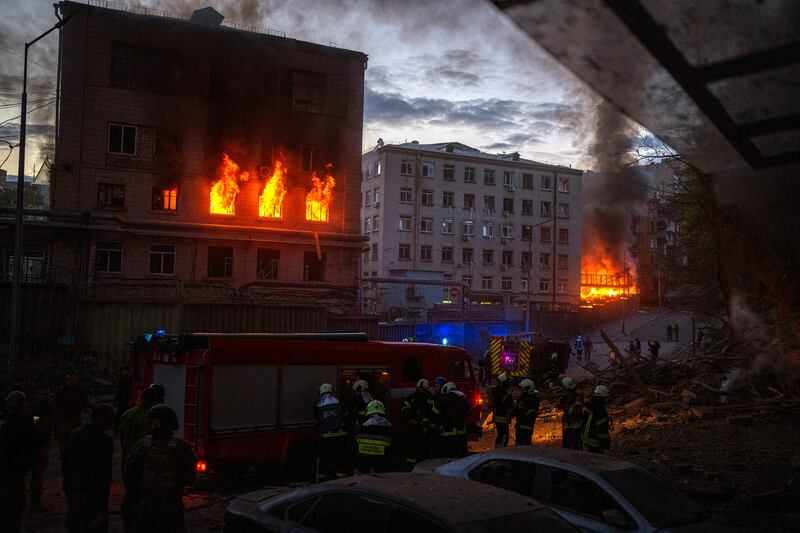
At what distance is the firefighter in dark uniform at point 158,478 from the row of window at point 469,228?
5133cm

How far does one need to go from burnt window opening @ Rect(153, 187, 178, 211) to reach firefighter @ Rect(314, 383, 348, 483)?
85.0 ft

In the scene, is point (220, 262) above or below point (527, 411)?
above

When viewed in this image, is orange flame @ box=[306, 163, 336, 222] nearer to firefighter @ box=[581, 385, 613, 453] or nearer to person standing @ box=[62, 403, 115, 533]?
firefighter @ box=[581, 385, 613, 453]

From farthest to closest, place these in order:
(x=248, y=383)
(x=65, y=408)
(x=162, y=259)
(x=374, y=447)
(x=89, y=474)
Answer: (x=162, y=259), (x=248, y=383), (x=65, y=408), (x=374, y=447), (x=89, y=474)

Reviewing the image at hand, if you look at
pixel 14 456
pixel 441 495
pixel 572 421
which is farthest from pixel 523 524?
pixel 572 421

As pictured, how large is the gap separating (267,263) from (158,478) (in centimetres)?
2917

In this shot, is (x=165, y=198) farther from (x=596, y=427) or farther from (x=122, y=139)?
(x=596, y=427)

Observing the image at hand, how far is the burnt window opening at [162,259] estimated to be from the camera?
1260 inches

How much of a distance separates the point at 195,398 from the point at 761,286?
39.9 feet

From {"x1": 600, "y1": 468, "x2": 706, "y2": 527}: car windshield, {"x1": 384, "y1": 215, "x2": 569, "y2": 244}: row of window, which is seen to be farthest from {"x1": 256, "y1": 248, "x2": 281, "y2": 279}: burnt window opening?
{"x1": 600, "y1": 468, "x2": 706, "y2": 527}: car windshield

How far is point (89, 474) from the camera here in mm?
5707

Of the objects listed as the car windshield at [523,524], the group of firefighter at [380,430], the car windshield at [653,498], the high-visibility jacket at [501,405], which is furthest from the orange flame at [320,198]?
the car windshield at [523,524]

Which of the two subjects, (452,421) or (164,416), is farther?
(452,421)

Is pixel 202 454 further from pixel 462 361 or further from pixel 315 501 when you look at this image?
pixel 462 361
